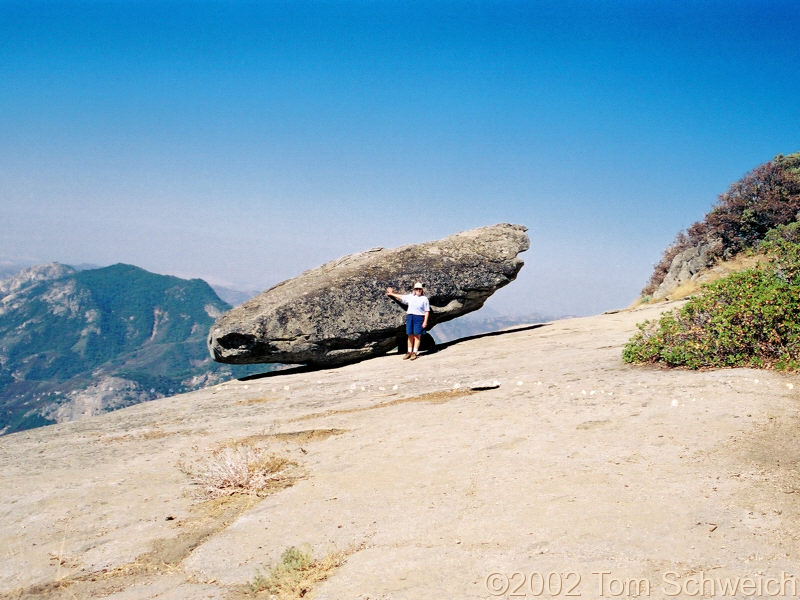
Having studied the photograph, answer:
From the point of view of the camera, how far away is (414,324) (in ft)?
70.4

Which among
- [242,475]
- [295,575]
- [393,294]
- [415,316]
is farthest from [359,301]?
[295,575]

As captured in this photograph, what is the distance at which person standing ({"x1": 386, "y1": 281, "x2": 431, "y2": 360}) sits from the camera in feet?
69.6

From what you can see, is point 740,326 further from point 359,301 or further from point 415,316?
point 359,301

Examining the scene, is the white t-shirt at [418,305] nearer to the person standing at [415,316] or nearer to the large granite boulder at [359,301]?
the person standing at [415,316]

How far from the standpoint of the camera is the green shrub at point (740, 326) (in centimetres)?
1241

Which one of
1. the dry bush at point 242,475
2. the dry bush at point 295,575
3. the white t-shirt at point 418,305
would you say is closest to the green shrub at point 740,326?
the white t-shirt at point 418,305

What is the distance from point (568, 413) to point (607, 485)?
338 centimetres

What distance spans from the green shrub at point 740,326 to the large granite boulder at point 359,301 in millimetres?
9635

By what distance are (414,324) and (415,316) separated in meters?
0.33

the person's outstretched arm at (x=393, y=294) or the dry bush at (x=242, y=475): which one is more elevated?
the person's outstretched arm at (x=393, y=294)

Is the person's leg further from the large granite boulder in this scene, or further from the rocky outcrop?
the rocky outcrop

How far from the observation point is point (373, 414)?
42.9ft

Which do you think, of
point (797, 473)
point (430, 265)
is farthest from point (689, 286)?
point (797, 473)

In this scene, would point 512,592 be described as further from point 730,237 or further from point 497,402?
point 730,237
